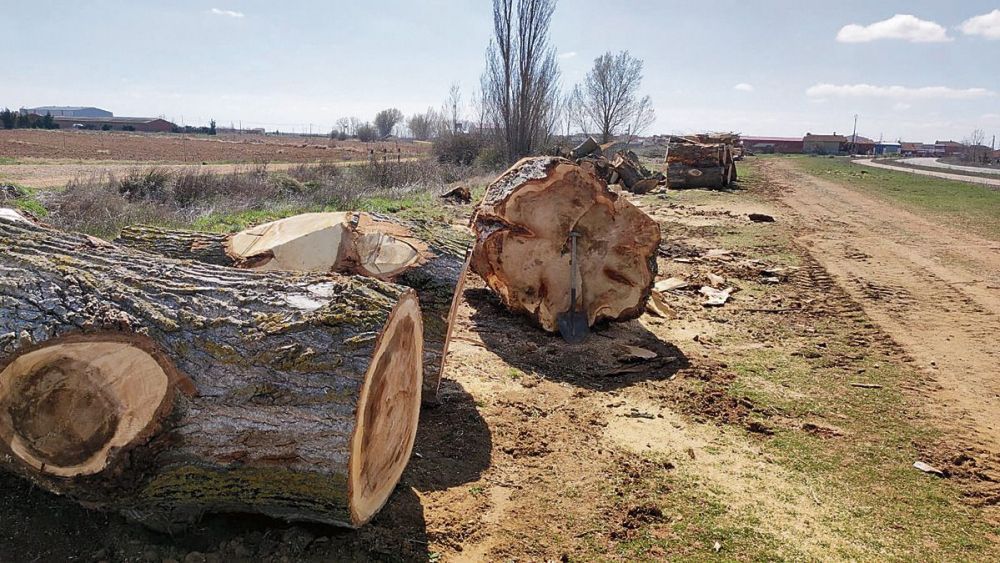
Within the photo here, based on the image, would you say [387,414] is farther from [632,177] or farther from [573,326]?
[632,177]

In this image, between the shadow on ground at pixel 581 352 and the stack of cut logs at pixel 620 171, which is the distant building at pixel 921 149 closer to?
the stack of cut logs at pixel 620 171

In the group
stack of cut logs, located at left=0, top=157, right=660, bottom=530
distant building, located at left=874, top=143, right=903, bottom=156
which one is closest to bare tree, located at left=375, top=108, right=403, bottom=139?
distant building, located at left=874, top=143, right=903, bottom=156

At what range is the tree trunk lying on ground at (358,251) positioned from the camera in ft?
14.5

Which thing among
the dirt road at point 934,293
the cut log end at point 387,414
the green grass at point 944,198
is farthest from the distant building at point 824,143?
the cut log end at point 387,414

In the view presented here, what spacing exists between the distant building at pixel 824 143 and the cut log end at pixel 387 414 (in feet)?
249

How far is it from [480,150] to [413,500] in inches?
958

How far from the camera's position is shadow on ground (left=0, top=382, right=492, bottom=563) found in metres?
2.52

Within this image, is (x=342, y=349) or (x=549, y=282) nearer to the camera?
(x=342, y=349)

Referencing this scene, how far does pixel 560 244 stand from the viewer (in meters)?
6.00

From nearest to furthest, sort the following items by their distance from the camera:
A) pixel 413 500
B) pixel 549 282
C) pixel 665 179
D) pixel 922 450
→ pixel 413 500 → pixel 922 450 → pixel 549 282 → pixel 665 179

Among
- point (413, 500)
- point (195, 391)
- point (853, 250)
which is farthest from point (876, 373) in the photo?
point (853, 250)

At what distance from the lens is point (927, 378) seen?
4.93 m

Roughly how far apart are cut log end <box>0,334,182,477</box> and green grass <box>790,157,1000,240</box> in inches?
519

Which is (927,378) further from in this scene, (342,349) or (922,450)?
(342,349)
